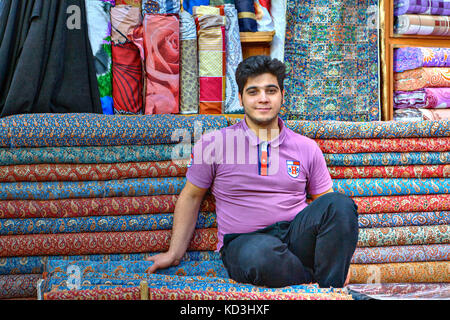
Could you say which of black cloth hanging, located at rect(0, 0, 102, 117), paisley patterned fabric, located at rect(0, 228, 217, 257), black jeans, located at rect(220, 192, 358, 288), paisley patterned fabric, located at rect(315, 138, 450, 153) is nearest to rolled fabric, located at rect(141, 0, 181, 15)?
black cloth hanging, located at rect(0, 0, 102, 117)

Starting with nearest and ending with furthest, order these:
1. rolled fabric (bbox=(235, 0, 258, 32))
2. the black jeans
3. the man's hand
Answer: the black jeans → the man's hand → rolled fabric (bbox=(235, 0, 258, 32))

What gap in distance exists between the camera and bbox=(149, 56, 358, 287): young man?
4.12 feet

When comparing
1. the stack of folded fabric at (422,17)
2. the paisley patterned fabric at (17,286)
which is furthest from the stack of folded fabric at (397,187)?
the paisley patterned fabric at (17,286)

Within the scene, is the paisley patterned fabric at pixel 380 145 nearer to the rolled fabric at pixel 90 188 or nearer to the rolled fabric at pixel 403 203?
the rolled fabric at pixel 403 203

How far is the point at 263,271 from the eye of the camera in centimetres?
115

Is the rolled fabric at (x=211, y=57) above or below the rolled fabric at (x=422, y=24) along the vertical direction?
below

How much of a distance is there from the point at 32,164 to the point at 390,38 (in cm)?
194

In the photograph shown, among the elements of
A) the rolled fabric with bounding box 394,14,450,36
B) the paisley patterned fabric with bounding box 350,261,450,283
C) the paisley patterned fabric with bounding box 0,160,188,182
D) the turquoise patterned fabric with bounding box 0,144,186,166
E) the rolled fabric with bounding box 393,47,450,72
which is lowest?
the paisley patterned fabric with bounding box 350,261,450,283

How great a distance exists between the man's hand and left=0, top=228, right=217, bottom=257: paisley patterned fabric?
0.09 metres

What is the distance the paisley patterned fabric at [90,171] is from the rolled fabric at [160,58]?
1.30 feet

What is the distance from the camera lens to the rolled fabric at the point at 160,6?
70.2 inches

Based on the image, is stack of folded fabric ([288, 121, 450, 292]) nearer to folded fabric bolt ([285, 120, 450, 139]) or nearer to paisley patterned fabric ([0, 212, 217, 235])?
folded fabric bolt ([285, 120, 450, 139])

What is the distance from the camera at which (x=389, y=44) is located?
6.68 ft

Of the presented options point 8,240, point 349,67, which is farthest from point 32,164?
point 349,67
